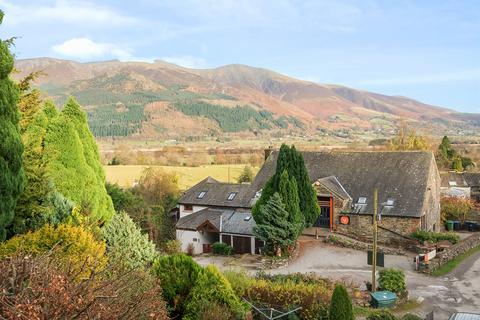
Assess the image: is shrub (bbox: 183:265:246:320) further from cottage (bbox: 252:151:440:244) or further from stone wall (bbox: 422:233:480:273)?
cottage (bbox: 252:151:440:244)

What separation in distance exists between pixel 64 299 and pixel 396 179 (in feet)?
105

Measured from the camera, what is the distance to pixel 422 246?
101ft

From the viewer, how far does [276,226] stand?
28750 millimetres

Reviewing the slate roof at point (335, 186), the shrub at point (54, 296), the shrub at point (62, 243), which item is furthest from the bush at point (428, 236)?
the shrub at point (54, 296)

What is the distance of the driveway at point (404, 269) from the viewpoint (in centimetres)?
2134

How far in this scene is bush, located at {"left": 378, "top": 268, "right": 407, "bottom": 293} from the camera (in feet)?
70.5

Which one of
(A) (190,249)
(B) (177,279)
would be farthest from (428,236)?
(B) (177,279)

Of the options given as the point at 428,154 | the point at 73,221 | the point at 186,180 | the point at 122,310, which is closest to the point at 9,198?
the point at 73,221

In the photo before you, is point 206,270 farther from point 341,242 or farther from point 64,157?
point 341,242

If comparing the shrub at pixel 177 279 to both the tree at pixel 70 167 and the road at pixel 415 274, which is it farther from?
the road at pixel 415 274

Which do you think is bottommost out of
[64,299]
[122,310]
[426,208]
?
[426,208]

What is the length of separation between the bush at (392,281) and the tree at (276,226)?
7563 millimetres

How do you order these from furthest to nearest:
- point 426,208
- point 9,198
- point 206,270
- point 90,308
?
1. point 426,208
2. point 206,270
3. point 9,198
4. point 90,308

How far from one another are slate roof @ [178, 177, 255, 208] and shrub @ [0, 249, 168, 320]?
27.2 meters
